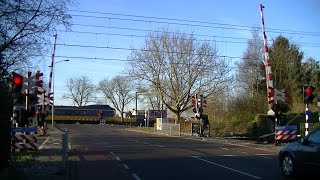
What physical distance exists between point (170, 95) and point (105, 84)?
224 feet

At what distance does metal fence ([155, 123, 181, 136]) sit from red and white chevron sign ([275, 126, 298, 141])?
24.1m

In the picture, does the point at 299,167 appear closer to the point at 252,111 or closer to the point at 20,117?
the point at 20,117

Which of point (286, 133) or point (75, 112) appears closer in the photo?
point (286, 133)

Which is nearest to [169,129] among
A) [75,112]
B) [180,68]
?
[180,68]

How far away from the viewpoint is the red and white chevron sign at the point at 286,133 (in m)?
30.5

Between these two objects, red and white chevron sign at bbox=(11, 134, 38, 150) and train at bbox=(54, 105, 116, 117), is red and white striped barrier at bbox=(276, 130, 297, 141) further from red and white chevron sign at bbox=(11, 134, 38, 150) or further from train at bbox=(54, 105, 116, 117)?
train at bbox=(54, 105, 116, 117)

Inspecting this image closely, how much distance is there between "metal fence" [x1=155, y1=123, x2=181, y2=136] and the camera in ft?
188

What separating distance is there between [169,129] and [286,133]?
102 feet

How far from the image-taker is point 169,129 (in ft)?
200

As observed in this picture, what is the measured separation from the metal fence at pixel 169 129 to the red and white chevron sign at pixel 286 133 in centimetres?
2409

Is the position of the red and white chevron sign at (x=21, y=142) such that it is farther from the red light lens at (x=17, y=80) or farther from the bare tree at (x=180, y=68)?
the bare tree at (x=180, y=68)

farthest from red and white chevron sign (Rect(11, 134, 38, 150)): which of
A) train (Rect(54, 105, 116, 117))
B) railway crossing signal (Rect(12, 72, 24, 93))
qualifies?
train (Rect(54, 105, 116, 117))

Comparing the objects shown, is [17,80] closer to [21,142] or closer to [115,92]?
[21,142]

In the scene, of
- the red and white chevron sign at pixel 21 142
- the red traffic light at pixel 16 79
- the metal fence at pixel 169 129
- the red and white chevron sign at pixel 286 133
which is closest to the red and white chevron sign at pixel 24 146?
the red and white chevron sign at pixel 21 142
